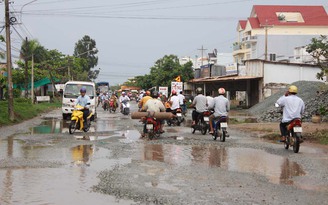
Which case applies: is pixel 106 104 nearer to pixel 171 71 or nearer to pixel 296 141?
pixel 296 141

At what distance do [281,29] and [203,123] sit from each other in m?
61.3

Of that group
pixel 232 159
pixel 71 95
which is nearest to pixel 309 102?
pixel 71 95

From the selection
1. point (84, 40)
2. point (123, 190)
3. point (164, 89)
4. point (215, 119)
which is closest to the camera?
point (123, 190)

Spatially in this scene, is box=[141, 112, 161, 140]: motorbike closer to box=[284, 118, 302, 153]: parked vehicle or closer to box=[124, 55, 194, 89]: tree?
box=[284, 118, 302, 153]: parked vehicle

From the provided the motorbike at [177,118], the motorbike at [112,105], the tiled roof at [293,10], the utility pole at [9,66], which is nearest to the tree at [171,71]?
the tiled roof at [293,10]

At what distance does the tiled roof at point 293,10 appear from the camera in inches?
2952

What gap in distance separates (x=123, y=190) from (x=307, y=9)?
7603cm

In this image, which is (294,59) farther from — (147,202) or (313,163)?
(147,202)

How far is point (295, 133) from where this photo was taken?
1227 centimetres

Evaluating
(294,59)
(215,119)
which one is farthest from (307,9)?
(215,119)

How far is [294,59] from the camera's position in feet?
189

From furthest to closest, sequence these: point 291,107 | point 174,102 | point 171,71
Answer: point 171,71 < point 174,102 < point 291,107

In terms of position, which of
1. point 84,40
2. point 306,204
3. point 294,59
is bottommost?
point 306,204

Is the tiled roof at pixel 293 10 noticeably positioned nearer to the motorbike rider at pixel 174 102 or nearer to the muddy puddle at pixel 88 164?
the motorbike rider at pixel 174 102
